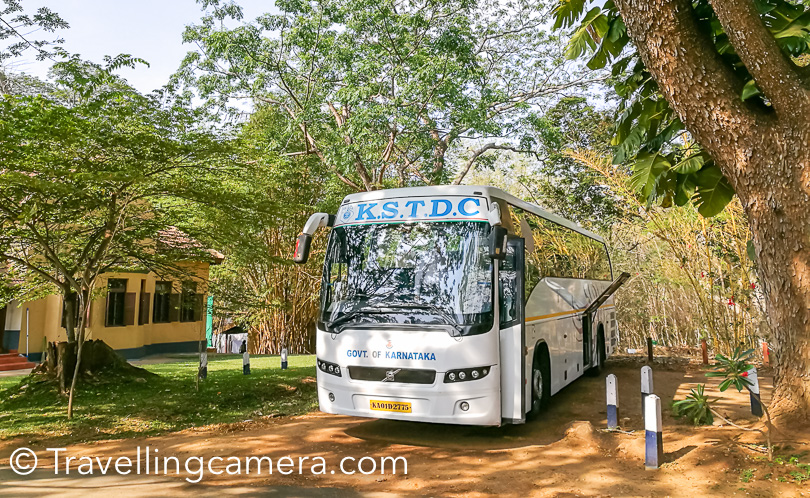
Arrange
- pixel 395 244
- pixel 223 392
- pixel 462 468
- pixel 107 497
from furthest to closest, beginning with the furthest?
pixel 223 392
pixel 395 244
pixel 462 468
pixel 107 497

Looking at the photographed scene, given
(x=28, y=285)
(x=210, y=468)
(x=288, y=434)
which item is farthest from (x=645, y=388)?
(x=28, y=285)

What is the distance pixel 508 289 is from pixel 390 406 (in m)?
1.92

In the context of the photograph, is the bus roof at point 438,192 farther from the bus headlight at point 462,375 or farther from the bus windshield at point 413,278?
the bus headlight at point 462,375

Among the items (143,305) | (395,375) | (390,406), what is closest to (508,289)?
(395,375)

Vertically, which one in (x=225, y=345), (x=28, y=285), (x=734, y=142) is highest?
(x=734, y=142)

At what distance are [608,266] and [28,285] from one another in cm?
1251

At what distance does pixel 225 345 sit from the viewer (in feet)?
100

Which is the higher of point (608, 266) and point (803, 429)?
point (608, 266)

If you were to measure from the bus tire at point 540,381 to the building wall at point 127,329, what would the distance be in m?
7.27

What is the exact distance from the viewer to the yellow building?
1730 cm

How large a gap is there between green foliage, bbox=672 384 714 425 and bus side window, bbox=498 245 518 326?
216cm

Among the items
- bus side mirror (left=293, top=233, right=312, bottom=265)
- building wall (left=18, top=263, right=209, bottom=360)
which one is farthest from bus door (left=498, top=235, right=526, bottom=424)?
building wall (left=18, top=263, right=209, bottom=360)

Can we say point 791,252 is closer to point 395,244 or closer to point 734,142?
point 734,142

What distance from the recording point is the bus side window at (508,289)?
6423 mm
